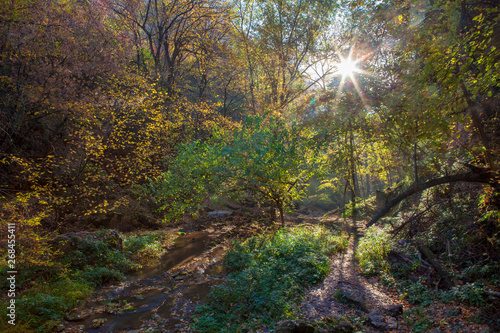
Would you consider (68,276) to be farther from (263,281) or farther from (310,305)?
(310,305)

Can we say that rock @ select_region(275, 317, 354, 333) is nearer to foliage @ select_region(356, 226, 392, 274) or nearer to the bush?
foliage @ select_region(356, 226, 392, 274)

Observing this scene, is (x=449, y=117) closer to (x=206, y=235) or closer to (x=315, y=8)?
(x=206, y=235)

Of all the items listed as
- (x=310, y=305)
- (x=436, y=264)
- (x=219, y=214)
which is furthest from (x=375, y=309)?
(x=219, y=214)

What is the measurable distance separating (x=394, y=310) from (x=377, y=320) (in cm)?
65

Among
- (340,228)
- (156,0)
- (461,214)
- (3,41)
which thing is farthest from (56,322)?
(156,0)

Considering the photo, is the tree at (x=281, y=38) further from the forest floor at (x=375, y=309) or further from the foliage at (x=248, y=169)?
the forest floor at (x=375, y=309)

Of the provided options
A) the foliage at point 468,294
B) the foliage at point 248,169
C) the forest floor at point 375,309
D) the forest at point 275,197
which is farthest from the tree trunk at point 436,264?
the foliage at point 248,169

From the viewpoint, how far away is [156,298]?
753 cm

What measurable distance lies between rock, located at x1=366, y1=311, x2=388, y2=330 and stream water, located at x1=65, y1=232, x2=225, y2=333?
422 cm

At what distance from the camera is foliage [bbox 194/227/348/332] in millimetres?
5969

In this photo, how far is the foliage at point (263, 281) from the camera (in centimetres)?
597

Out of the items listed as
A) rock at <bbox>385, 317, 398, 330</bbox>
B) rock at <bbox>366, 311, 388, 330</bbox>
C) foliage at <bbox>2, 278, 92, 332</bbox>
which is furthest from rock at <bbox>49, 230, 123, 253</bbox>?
rock at <bbox>385, 317, 398, 330</bbox>

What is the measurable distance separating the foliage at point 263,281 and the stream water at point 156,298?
2.18ft

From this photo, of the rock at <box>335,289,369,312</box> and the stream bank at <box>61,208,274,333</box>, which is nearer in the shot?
the stream bank at <box>61,208,274,333</box>
